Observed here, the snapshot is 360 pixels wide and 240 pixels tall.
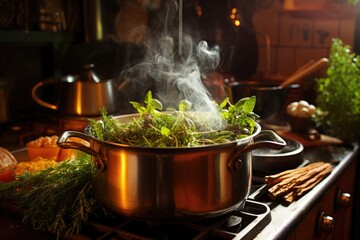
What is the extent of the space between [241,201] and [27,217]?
49 cm

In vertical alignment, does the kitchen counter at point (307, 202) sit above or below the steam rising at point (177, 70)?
below

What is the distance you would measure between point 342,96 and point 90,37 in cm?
124

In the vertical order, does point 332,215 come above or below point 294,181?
below

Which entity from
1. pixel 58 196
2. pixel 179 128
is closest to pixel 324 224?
pixel 179 128

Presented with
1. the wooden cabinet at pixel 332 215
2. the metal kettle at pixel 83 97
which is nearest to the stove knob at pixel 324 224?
the wooden cabinet at pixel 332 215

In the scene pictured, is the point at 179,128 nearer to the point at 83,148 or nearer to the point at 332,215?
the point at 83,148

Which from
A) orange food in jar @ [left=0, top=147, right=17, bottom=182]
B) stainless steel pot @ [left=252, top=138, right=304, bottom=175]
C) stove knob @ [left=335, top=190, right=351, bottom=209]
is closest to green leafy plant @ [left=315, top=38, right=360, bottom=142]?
stove knob @ [left=335, top=190, right=351, bottom=209]

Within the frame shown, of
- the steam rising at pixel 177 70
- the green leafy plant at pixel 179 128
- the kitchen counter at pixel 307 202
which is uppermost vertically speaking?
the steam rising at pixel 177 70

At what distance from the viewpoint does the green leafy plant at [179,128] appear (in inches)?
33.7

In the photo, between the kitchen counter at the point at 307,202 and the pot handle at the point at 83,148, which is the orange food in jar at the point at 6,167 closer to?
the pot handle at the point at 83,148

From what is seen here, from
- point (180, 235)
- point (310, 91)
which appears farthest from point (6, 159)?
point (310, 91)

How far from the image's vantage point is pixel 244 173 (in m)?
0.87

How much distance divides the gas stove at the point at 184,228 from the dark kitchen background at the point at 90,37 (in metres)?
0.95

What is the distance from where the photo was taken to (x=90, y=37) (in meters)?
2.07
